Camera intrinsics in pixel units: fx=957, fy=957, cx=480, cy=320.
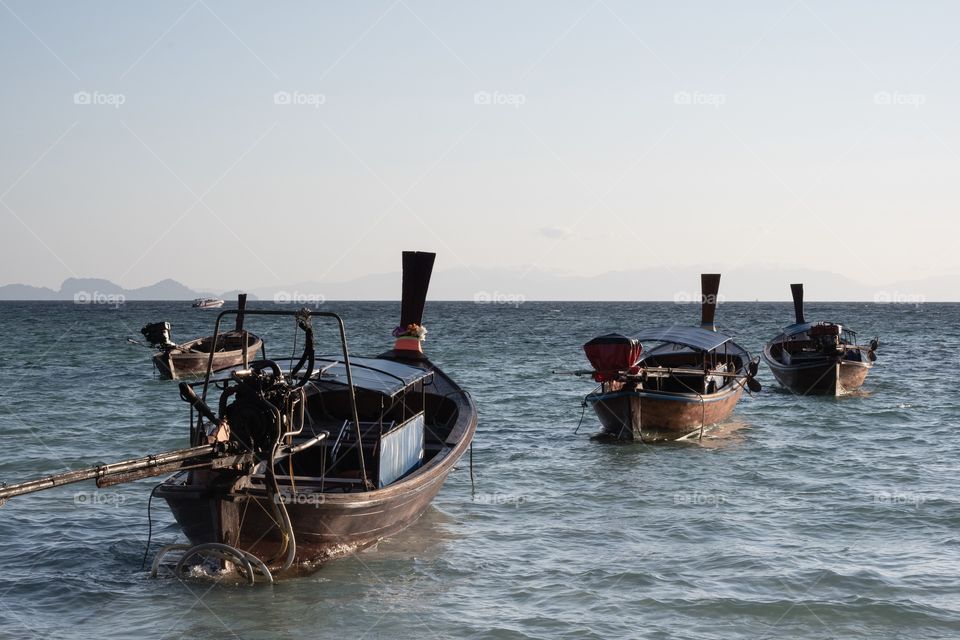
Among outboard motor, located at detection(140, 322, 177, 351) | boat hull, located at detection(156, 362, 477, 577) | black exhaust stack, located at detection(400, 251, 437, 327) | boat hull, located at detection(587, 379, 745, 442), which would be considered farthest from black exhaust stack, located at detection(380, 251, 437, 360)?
outboard motor, located at detection(140, 322, 177, 351)

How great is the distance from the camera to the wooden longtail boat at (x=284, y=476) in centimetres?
1032

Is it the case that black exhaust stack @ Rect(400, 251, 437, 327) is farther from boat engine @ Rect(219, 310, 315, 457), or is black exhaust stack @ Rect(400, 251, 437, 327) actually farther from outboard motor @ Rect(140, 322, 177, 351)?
boat engine @ Rect(219, 310, 315, 457)

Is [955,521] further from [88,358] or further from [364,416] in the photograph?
[88,358]

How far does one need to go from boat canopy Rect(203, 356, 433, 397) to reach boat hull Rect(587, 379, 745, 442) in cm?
840

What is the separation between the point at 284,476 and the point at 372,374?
8.47 ft

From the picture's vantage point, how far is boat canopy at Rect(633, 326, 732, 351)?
22797 mm

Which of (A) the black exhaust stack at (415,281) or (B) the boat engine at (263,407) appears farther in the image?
(A) the black exhaust stack at (415,281)

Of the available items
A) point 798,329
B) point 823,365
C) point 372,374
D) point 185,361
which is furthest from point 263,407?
point 185,361

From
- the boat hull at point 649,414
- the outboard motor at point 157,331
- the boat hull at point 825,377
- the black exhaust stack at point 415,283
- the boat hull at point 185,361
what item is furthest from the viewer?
the boat hull at point 185,361

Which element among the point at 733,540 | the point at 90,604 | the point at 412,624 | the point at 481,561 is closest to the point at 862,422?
the point at 733,540

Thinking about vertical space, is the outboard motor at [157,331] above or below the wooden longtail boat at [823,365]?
above

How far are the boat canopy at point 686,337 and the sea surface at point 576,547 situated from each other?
7.52 ft

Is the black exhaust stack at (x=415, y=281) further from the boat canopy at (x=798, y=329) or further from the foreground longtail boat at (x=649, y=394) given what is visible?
the boat canopy at (x=798, y=329)

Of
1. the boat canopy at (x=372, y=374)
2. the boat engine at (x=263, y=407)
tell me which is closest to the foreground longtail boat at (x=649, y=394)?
the boat canopy at (x=372, y=374)
